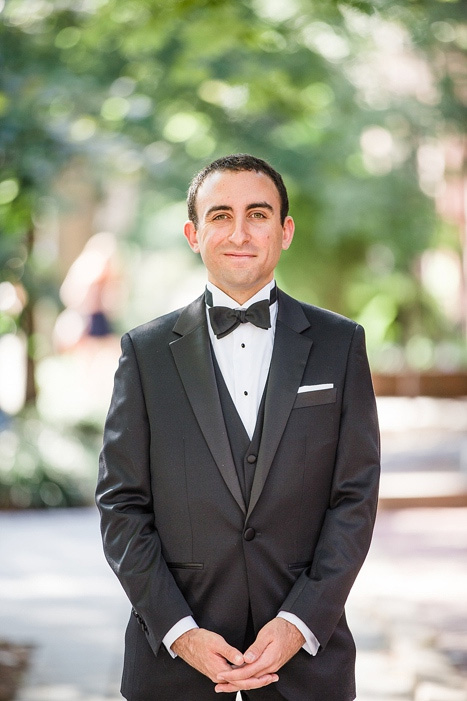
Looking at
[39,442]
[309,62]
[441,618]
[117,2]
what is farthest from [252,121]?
[441,618]

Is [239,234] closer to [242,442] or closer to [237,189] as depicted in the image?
[237,189]

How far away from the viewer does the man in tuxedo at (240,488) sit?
2547mm

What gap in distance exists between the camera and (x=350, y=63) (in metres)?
13.5

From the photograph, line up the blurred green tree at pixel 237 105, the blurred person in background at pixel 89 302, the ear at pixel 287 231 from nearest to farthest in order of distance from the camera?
1. the ear at pixel 287 231
2. the blurred green tree at pixel 237 105
3. the blurred person in background at pixel 89 302

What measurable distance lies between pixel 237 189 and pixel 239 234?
0.40 ft

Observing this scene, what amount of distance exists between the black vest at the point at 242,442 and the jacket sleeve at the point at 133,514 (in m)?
0.21

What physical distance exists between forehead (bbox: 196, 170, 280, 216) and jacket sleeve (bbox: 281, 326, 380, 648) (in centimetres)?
44

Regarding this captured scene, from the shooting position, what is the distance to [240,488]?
2.57m

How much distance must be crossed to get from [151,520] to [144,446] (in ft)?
0.62

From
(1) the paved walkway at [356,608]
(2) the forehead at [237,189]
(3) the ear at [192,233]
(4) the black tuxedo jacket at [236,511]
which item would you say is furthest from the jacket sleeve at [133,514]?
(1) the paved walkway at [356,608]

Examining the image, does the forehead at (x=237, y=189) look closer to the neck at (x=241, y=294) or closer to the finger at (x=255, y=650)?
the neck at (x=241, y=294)

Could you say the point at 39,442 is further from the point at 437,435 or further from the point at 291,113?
the point at 437,435

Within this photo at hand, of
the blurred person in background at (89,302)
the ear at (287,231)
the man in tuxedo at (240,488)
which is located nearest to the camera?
the man in tuxedo at (240,488)

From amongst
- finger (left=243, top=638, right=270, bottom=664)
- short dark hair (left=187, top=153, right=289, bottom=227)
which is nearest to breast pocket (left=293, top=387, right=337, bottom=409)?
short dark hair (left=187, top=153, right=289, bottom=227)
